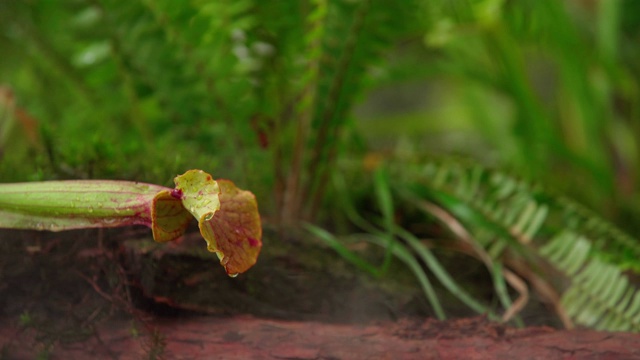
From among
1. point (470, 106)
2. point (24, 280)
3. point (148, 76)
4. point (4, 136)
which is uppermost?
point (470, 106)

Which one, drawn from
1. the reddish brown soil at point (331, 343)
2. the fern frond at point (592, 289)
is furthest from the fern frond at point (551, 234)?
the reddish brown soil at point (331, 343)

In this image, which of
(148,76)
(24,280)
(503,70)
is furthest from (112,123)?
(503,70)

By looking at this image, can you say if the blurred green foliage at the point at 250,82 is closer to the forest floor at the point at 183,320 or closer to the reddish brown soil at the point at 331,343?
the forest floor at the point at 183,320

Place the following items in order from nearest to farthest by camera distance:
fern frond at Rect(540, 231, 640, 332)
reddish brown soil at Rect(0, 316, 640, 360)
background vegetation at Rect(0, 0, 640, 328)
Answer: reddish brown soil at Rect(0, 316, 640, 360) < fern frond at Rect(540, 231, 640, 332) < background vegetation at Rect(0, 0, 640, 328)

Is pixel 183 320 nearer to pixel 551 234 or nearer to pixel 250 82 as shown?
pixel 250 82

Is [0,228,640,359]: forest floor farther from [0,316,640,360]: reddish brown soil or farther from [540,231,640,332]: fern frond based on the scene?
[540,231,640,332]: fern frond

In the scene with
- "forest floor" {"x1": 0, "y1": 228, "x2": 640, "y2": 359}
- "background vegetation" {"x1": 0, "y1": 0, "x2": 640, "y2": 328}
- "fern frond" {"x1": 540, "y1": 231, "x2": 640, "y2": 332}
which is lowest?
"forest floor" {"x1": 0, "y1": 228, "x2": 640, "y2": 359}

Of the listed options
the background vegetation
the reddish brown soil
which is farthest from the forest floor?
the background vegetation

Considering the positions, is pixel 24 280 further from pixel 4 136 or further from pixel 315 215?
pixel 315 215
